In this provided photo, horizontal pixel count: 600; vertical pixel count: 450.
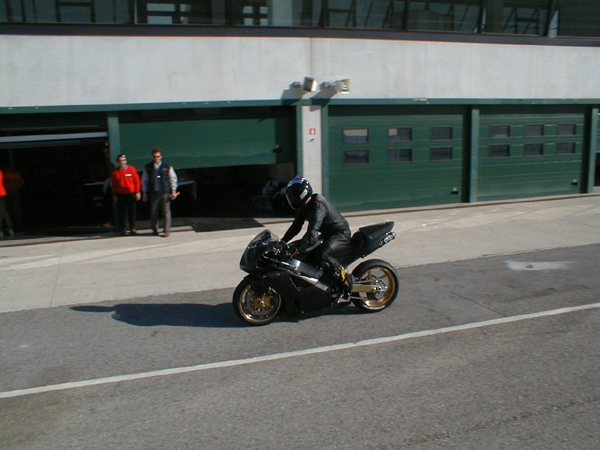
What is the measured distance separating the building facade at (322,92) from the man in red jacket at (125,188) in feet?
2.18

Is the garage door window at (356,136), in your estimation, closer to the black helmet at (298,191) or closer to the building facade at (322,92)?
the building facade at (322,92)

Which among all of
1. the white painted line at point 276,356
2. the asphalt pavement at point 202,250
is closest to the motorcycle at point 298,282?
the white painted line at point 276,356

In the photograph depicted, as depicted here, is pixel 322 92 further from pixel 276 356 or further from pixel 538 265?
pixel 276 356

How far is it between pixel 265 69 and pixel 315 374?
921 cm

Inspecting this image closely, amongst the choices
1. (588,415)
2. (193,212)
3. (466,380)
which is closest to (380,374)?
(466,380)

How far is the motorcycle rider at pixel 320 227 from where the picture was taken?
673cm

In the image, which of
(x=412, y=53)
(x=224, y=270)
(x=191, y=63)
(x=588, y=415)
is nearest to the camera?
(x=588, y=415)

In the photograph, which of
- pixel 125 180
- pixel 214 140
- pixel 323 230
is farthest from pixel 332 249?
pixel 214 140

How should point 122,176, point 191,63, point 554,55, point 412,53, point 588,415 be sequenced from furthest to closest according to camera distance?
point 554,55
point 412,53
point 191,63
point 122,176
point 588,415

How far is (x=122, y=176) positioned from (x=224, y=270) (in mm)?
3761

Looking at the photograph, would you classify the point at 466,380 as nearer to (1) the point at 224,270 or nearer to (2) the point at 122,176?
(1) the point at 224,270

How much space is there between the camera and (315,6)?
13.4 metres

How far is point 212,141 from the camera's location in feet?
43.0

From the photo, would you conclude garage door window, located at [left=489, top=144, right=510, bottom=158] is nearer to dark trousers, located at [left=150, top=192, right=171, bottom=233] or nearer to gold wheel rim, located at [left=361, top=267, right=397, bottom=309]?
dark trousers, located at [left=150, top=192, right=171, bottom=233]
